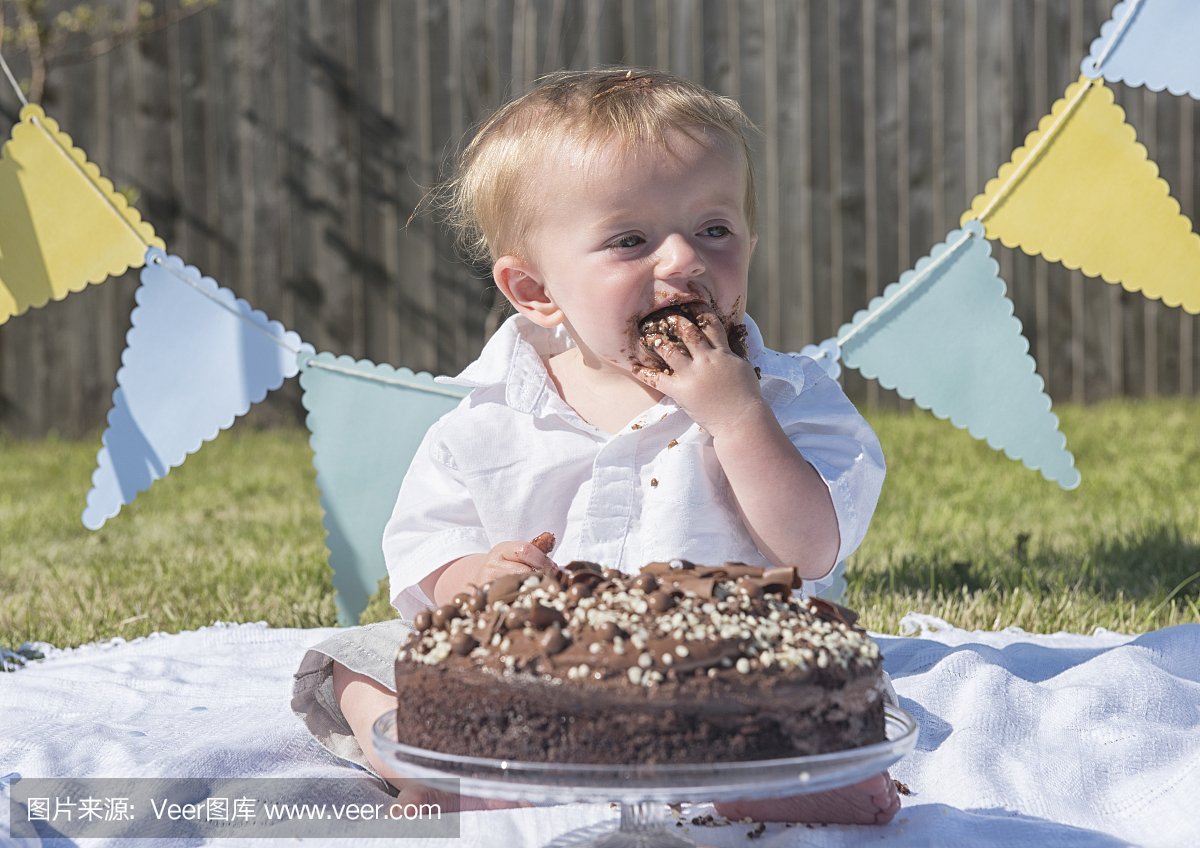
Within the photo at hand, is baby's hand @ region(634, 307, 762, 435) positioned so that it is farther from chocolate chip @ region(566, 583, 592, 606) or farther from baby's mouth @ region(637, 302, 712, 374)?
chocolate chip @ region(566, 583, 592, 606)

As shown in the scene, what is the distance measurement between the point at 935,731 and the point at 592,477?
82 centimetres

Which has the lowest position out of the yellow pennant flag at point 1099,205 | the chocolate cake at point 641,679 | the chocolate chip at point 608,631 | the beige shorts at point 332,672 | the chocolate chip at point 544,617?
the beige shorts at point 332,672

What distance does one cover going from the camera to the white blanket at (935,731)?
1605 millimetres

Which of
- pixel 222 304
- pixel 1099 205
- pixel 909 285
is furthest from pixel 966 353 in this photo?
pixel 222 304

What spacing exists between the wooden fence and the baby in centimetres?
392

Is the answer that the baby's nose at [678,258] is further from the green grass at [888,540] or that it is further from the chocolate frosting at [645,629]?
the green grass at [888,540]

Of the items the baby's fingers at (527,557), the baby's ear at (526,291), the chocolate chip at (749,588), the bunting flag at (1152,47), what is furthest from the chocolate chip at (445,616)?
the bunting flag at (1152,47)

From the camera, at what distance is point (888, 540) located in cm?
382

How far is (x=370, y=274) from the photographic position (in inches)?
237

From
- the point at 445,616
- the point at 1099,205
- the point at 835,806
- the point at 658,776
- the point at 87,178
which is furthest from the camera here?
the point at 87,178

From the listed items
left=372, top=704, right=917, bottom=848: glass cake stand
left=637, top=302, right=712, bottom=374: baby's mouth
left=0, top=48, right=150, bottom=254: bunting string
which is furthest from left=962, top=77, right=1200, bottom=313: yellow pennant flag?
left=0, top=48, right=150, bottom=254: bunting string

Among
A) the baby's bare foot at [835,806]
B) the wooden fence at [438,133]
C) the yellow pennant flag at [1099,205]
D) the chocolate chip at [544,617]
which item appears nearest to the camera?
the chocolate chip at [544,617]

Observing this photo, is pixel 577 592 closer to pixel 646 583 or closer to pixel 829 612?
pixel 646 583

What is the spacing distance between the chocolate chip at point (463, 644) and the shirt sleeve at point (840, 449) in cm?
69
